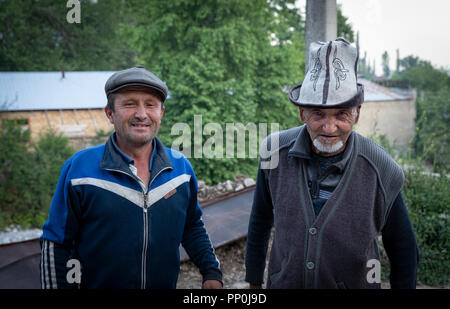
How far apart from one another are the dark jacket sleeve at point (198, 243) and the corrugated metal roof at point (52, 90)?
62.4 ft

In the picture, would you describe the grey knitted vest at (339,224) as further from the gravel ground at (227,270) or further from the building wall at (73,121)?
the building wall at (73,121)

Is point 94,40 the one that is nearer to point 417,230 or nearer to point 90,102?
point 90,102

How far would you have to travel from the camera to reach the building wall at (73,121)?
18.7m

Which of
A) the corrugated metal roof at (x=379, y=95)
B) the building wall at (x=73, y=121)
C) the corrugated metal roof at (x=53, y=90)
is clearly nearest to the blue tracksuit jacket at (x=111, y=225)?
the building wall at (x=73, y=121)

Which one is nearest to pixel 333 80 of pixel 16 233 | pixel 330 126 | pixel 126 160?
pixel 330 126

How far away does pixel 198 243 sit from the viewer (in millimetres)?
2225

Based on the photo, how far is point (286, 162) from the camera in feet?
6.54

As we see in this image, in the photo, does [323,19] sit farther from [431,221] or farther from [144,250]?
[144,250]

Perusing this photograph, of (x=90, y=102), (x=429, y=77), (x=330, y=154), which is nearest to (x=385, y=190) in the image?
(x=330, y=154)

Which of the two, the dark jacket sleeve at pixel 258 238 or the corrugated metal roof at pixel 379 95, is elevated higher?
the corrugated metal roof at pixel 379 95

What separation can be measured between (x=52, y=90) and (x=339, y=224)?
21.9 metres

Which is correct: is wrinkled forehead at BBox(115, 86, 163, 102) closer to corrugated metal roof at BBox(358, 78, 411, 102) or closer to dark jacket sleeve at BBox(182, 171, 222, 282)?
dark jacket sleeve at BBox(182, 171, 222, 282)

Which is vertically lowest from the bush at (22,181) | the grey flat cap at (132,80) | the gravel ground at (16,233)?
the gravel ground at (16,233)
